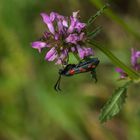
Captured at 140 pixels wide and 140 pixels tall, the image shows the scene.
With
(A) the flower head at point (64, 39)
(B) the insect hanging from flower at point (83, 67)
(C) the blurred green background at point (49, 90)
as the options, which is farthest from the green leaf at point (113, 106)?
(C) the blurred green background at point (49, 90)

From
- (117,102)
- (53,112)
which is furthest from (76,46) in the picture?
(53,112)

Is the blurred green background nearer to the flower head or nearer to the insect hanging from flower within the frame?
the insect hanging from flower

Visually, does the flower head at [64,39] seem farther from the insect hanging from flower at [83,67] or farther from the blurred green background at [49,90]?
the blurred green background at [49,90]

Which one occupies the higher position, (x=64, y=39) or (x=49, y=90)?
(x=49, y=90)

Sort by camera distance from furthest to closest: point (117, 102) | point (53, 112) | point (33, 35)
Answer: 1. point (33, 35)
2. point (53, 112)
3. point (117, 102)

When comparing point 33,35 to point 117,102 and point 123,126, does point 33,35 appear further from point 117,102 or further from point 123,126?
point 117,102

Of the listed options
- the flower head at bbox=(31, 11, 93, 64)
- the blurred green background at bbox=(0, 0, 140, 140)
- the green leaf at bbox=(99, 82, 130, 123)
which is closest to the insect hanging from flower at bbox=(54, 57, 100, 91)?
the flower head at bbox=(31, 11, 93, 64)

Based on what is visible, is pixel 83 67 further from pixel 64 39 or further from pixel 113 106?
pixel 113 106

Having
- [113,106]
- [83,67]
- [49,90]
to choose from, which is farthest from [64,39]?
[49,90]
